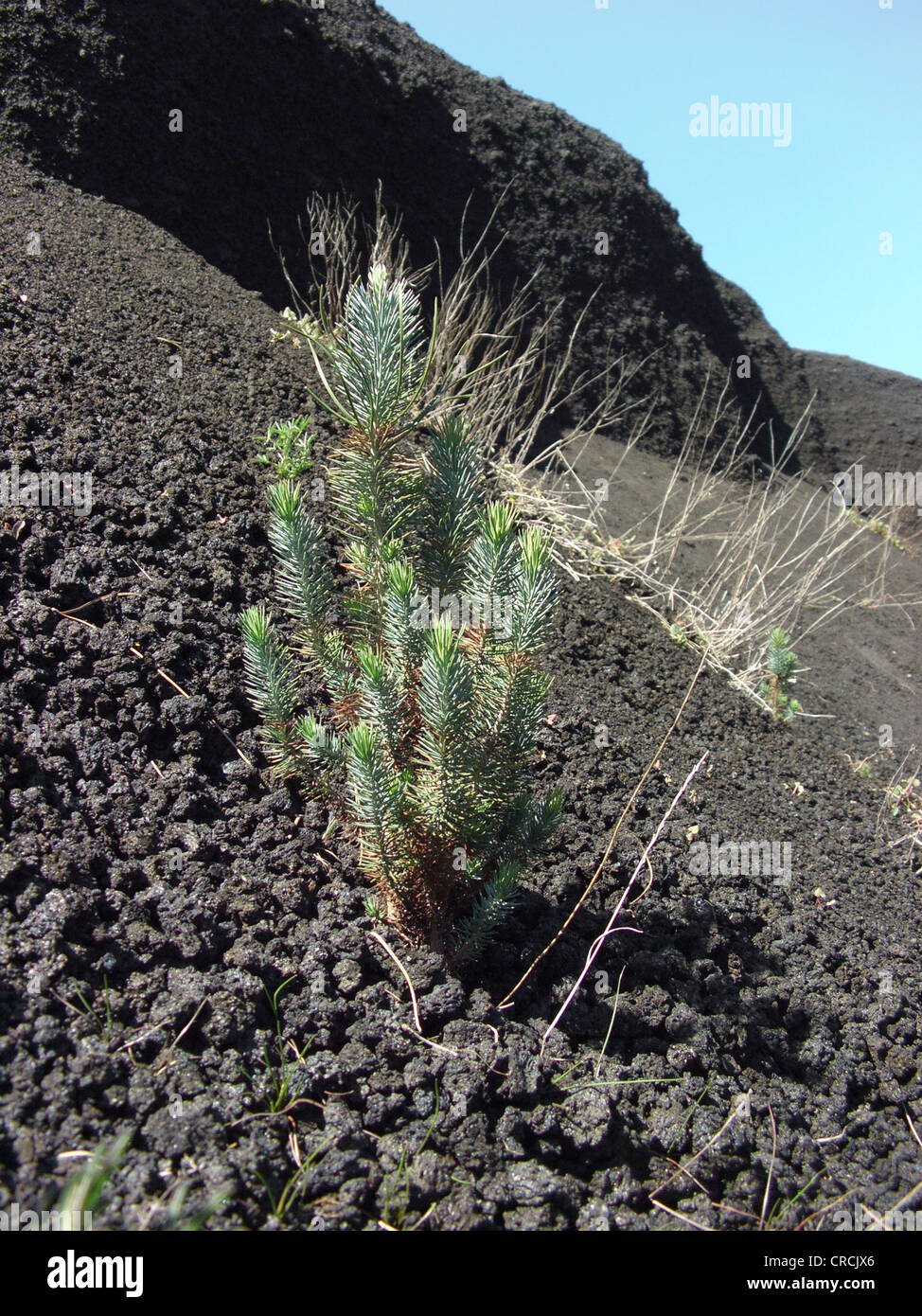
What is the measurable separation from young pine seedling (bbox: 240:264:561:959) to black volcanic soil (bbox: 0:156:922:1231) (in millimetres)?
272

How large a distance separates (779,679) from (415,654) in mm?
3295

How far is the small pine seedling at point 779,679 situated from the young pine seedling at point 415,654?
271 centimetres

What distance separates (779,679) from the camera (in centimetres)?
475

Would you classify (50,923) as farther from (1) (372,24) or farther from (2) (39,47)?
(1) (372,24)

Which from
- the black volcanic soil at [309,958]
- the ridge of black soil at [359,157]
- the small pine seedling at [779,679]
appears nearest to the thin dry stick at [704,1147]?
the black volcanic soil at [309,958]

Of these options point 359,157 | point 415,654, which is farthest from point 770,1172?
point 359,157

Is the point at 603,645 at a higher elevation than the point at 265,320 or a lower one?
lower

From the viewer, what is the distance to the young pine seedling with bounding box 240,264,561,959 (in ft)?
6.24

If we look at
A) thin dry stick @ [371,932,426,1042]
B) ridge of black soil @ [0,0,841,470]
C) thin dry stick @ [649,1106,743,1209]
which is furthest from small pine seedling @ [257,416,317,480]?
ridge of black soil @ [0,0,841,470]

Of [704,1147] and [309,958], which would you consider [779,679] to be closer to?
[704,1147]
